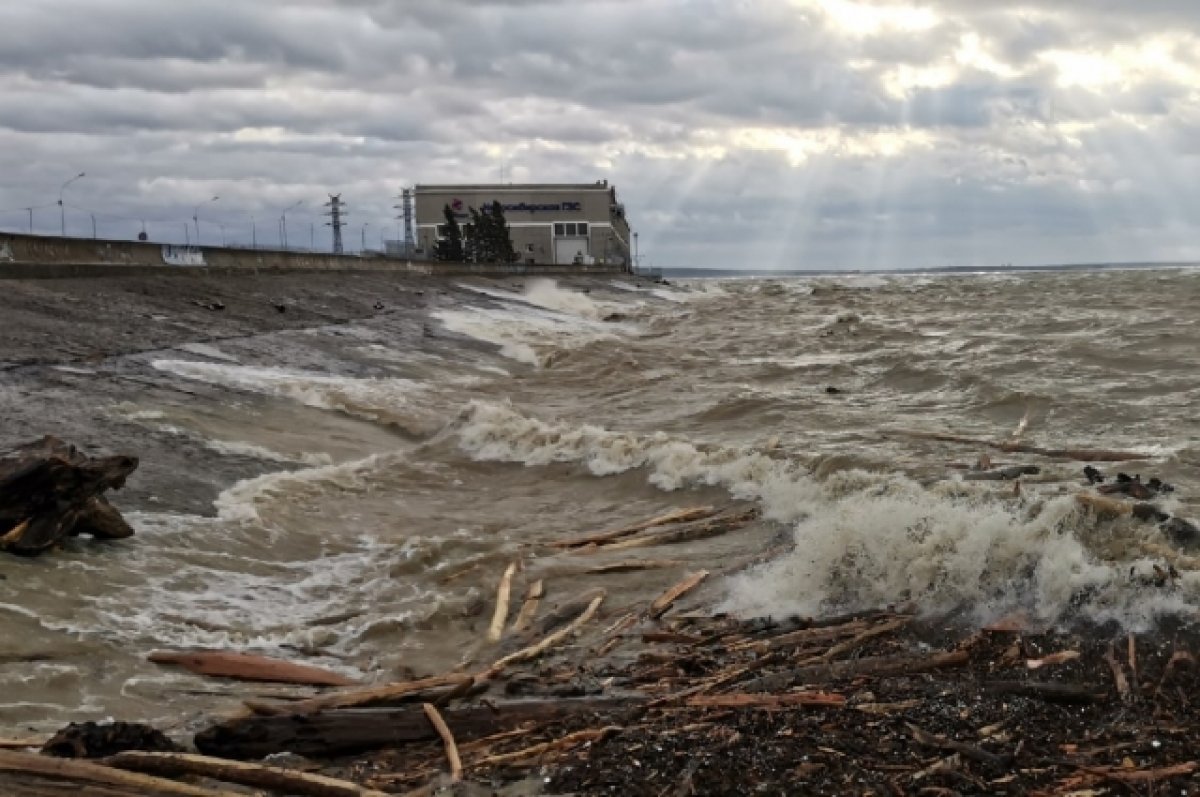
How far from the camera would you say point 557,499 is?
12.4 m

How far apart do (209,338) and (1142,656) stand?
2099 cm

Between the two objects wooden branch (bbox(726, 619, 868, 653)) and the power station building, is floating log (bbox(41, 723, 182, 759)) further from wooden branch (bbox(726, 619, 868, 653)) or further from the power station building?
the power station building

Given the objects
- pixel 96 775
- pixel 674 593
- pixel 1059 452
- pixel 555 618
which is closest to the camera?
pixel 96 775

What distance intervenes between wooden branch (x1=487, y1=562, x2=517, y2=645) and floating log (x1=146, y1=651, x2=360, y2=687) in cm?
118

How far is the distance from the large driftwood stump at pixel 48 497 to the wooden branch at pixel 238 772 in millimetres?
3947

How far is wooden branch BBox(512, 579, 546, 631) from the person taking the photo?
7582 mm

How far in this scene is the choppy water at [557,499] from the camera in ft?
22.2

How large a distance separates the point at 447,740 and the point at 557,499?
24.2ft

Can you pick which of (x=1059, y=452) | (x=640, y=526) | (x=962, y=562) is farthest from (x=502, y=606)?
(x=1059, y=452)

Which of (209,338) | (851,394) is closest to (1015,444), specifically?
(851,394)

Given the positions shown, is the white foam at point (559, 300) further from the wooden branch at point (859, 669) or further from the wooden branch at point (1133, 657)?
the wooden branch at point (1133, 657)

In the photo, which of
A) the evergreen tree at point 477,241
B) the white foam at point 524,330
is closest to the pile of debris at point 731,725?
the white foam at point 524,330

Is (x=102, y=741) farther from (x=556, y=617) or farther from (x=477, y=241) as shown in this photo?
(x=477, y=241)

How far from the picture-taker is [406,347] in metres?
28.4
